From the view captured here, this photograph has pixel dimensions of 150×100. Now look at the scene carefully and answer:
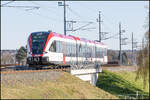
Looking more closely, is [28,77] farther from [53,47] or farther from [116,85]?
[116,85]

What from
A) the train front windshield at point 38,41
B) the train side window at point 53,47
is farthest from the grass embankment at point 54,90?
the train front windshield at point 38,41

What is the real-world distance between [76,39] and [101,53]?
10597 millimetres

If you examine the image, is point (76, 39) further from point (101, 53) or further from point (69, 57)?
point (101, 53)

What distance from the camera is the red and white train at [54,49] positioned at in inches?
1342

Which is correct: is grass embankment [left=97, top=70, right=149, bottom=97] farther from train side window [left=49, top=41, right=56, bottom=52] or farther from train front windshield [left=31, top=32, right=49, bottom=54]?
train front windshield [left=31, top=32, right=49, bottom=54]

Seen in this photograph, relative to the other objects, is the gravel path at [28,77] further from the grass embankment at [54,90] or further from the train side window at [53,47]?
the train side window at [53,47]

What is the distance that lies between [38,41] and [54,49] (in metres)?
1.64

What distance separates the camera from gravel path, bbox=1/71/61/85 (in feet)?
81.0

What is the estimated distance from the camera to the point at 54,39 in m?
35.2

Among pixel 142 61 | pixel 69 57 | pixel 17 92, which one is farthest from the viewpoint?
pixel 69 57

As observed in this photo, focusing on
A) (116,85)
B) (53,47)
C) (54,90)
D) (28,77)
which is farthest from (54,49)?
(116,85)

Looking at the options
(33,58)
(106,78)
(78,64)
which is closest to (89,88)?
(33,58)

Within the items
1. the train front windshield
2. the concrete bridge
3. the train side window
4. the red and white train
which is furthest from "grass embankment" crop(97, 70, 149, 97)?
the train front windshield

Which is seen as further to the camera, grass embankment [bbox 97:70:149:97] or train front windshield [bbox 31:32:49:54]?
grass embankment [bbox 97:70:149:97]
